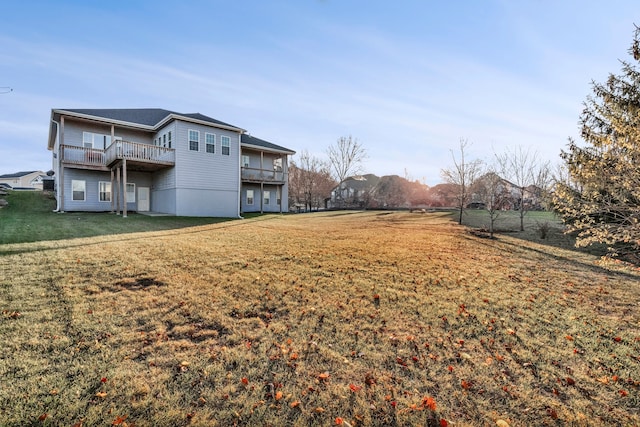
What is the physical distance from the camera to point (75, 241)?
820 cm

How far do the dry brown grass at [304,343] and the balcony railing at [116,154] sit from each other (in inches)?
438

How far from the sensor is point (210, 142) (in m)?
19.3

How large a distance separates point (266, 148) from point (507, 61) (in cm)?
1898

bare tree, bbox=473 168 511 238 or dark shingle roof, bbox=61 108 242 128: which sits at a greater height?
dark shingle roof, bbox=61 108 242 128

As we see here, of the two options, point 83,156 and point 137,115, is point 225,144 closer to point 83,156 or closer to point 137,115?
point 137,115

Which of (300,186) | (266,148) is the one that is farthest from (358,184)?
(266,148)

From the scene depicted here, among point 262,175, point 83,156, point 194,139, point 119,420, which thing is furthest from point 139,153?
point 119,420

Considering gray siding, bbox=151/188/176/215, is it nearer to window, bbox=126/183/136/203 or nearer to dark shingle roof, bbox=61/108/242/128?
window, bbox=126/183/136/203

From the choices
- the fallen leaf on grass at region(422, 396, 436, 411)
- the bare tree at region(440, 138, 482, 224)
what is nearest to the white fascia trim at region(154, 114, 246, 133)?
the bare tree at region(440, 138, 482, 224)

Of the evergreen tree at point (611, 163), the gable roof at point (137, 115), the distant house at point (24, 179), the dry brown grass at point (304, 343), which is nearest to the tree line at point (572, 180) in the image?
the evergreen tree at point (611, 163)

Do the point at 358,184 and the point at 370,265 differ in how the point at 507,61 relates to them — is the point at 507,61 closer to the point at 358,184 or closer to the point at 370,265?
the point at 370,265

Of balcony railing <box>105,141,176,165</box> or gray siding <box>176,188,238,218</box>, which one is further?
gray siding <box>176,188,238,218</box>

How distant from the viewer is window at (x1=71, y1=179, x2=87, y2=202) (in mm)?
18250

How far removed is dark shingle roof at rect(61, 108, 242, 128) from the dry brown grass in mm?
14582
